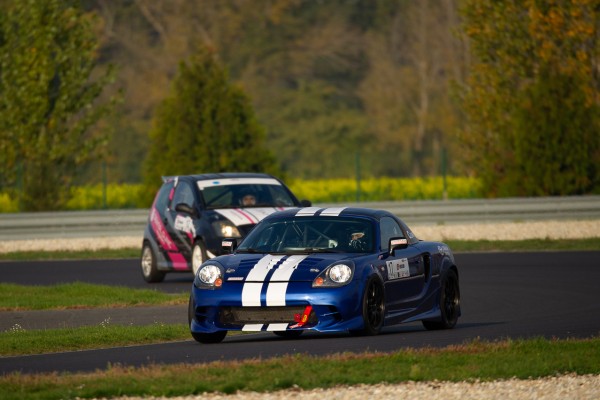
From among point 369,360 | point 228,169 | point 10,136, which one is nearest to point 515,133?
point 228,169

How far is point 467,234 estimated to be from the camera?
3434 cm

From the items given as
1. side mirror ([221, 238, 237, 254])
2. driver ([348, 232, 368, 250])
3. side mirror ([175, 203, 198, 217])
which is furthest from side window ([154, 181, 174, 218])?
driver ([348, 232, 368, 250])

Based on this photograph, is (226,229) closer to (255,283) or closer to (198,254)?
(198,254)

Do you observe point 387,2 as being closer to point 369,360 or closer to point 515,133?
point 515,133

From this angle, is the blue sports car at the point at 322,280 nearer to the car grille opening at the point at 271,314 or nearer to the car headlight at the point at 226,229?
the car grille opening at the point at 271,314

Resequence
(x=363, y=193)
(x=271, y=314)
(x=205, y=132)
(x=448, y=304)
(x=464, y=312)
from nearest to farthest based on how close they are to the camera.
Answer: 1. (x=271, y=314)
2. (x=448, y=304)
3. (x=464, y=312)
4. (x=205, y=132)
5. (x=363, y=193)

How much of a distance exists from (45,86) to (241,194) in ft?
65.3

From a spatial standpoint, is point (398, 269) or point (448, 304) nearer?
point (398, 269)

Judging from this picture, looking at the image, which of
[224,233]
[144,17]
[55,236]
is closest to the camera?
[224,233]

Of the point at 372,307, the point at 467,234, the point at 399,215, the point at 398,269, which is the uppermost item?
the point at 398,269

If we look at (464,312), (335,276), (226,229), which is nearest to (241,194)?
(226,229)

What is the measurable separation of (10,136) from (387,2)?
53.8 meters

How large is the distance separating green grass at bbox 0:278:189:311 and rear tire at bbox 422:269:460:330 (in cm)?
489

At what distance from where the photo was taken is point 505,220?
115 feet
